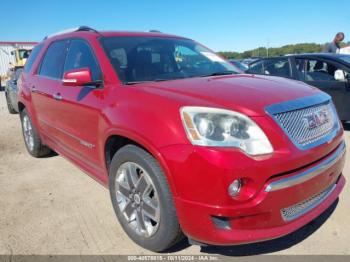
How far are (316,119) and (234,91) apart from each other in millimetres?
650

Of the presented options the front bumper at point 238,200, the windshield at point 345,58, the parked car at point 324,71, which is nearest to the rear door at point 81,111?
the front bumper at point 238,200

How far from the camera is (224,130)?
229 centimetres

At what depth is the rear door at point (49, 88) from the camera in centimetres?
418

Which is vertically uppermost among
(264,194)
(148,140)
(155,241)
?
(148,140)

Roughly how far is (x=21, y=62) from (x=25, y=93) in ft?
74.5

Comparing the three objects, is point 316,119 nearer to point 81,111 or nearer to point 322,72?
point 81,111

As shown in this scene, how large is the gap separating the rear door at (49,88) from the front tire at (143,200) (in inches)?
57.9

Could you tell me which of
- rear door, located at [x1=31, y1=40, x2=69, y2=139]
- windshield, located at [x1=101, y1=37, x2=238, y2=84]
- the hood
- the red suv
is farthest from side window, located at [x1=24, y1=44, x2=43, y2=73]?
the hood

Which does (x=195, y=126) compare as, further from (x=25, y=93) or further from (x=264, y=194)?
(x=25, y=93)

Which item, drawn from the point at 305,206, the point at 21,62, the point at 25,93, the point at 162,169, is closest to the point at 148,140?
the point at 162,169

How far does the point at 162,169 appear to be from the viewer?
246 centimetres

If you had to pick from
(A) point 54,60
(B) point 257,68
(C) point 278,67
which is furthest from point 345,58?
(A) point 54,60

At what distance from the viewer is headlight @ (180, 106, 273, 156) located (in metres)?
2.24

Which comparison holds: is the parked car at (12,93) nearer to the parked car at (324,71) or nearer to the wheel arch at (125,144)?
the parked car at (324,71)
